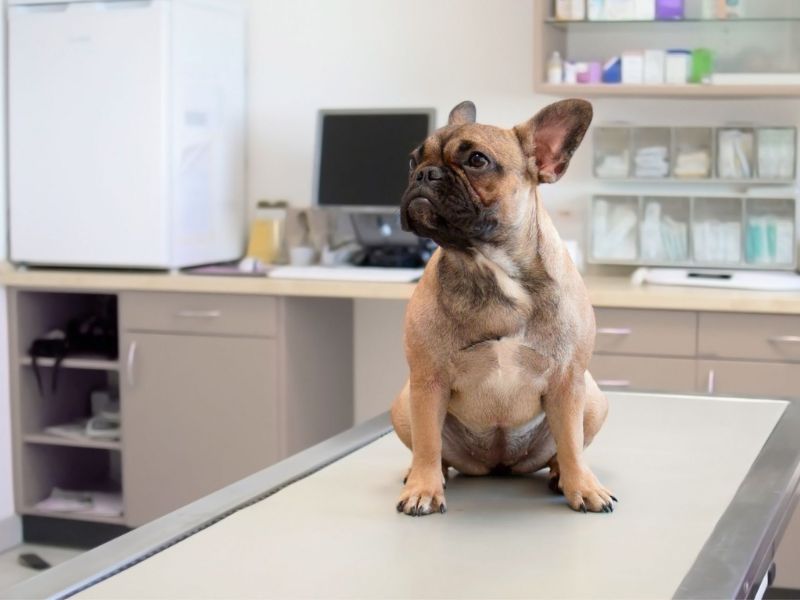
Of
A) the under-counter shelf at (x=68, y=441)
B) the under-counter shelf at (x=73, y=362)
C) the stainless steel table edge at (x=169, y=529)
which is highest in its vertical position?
the stainless steel table edge at (x=169, y=529)

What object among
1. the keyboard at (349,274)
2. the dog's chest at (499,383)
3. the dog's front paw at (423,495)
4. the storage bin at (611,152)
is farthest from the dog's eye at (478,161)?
the storage bin at (611,152)

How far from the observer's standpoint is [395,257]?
12.9 feet

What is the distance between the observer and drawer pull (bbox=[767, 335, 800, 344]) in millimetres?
3261

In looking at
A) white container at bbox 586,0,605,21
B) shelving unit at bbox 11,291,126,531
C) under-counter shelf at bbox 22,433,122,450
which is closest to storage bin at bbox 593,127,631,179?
white container at bbox 586,0,605,21

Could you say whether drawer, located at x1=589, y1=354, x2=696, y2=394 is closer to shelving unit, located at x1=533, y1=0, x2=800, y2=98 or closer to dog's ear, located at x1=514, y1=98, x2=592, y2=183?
shelving unit, located at x1=533, y1=0, x2=800, y2=98

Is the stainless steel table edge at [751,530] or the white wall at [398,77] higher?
the white wall at [398,77]

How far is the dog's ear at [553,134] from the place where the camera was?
1.46 metres

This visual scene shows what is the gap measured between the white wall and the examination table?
2268mm

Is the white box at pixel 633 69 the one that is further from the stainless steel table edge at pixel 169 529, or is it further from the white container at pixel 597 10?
the stainless steel table edge at pixel 169 529

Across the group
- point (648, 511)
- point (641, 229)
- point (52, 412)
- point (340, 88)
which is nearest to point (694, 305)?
point (641, 229)

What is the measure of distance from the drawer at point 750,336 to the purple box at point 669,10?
0.96m

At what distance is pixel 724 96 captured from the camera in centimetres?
369

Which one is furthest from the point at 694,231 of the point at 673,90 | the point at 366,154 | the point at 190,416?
the point at 190,416

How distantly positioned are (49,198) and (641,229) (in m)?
1.98
